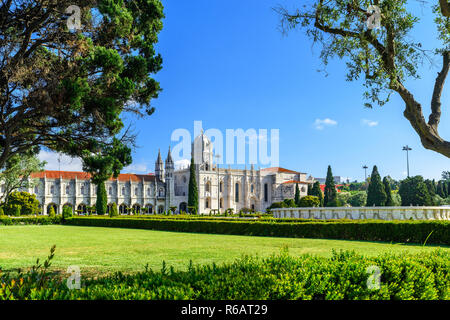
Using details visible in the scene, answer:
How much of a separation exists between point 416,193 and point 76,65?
56.9 metres

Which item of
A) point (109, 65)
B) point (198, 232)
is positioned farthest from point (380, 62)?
point (198, 232)

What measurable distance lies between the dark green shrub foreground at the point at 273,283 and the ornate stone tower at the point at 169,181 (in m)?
69.5

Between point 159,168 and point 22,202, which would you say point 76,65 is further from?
point 159,168

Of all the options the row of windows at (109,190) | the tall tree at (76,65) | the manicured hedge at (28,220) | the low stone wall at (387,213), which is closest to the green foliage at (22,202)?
the row of windows at (109,190)

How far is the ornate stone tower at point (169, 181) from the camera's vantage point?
7381cm

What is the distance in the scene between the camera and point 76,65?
8.54m

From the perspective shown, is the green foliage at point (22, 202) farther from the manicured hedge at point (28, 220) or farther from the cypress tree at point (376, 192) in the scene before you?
the cypress tree at point (376, 192)

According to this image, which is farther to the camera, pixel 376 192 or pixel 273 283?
pixel 376 192

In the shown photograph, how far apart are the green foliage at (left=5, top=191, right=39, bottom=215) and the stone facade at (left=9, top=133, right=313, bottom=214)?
1251 centimetres

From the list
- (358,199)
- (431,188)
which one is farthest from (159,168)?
(431,188)

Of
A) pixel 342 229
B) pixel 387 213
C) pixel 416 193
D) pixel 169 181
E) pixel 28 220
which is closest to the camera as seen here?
pixel 342 229

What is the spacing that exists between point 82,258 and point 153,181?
6432 cm

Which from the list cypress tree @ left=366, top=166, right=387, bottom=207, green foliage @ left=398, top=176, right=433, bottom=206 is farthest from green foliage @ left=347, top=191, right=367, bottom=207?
cypress tree @ left=366, top=166, right=387, bottom=207

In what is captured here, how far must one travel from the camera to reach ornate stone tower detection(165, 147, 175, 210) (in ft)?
242
